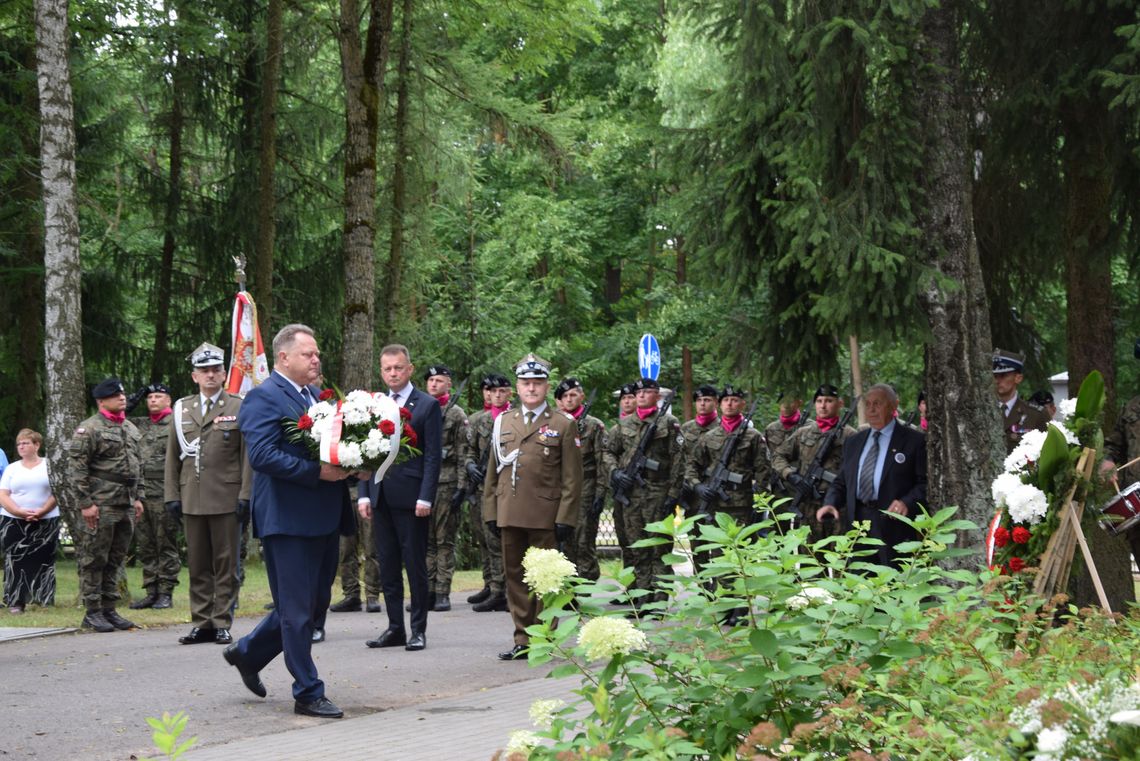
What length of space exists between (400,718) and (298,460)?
1611 millimetres

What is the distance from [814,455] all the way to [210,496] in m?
6.30

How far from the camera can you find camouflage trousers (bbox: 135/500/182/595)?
1588 centimetres

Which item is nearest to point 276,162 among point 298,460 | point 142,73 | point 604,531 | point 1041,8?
point 142,73

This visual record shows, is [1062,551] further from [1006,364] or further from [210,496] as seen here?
[210,496]

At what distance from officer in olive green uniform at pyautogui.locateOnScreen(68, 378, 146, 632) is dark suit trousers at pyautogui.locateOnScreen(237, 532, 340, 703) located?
16.1 ft

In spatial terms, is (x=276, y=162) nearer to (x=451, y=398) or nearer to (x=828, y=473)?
(x=451, y=398)

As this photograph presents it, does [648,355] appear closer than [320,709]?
No

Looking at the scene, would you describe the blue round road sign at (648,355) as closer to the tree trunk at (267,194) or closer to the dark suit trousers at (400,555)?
the tree trunk at (267,194)

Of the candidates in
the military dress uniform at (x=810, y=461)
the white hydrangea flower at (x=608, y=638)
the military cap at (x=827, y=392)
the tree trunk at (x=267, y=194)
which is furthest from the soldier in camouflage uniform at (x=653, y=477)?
the white hydrangea flower at (x=608, y=638)

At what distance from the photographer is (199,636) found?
11570mm

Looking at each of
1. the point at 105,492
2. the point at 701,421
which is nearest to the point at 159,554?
the point at 105,492

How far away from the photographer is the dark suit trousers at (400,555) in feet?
36.4

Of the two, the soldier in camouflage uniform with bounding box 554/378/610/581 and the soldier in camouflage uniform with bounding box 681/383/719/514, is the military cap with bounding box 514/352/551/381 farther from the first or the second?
the soldier in camouflage uniform with bounding box 554/378/610/581

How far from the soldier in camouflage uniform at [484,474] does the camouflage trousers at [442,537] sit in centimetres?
29
